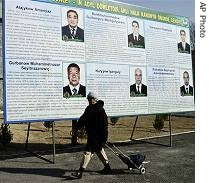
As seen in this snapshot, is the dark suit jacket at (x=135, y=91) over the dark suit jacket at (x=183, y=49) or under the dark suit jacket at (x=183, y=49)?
under

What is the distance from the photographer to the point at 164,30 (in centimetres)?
1502

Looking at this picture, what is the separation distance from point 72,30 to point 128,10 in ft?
8.94

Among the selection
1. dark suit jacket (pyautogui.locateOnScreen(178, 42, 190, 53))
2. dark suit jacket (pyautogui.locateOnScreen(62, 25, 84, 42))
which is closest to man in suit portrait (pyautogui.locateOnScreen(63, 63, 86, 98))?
dark suit jacket (pyautogui.locateOnScreen(62, 25, 84, 42))

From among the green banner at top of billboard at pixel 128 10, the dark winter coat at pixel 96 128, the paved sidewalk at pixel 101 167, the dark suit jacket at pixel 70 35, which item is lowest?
the paved sidewalk at pixel 101 167

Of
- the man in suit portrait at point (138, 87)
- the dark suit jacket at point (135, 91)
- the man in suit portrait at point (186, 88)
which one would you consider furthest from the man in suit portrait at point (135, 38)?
the man in suit portrait at point (186, 88)

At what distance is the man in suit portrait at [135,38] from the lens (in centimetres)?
1363

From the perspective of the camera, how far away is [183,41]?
15.9m

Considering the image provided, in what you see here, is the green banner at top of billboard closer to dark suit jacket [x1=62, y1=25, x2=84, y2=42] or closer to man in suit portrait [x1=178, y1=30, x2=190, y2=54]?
man in suit portrait [x1=178, y1=30, x2=190, y2=54]

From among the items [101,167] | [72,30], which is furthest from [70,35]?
[101,167]

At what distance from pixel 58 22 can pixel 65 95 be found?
212cm

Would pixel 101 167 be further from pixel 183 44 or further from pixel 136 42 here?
pixel 183 44

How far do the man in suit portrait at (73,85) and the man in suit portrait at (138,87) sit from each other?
2.21 meters

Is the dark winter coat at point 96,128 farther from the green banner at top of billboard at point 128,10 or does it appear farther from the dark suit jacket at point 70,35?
the green banner at top of billboard at point 128,10
